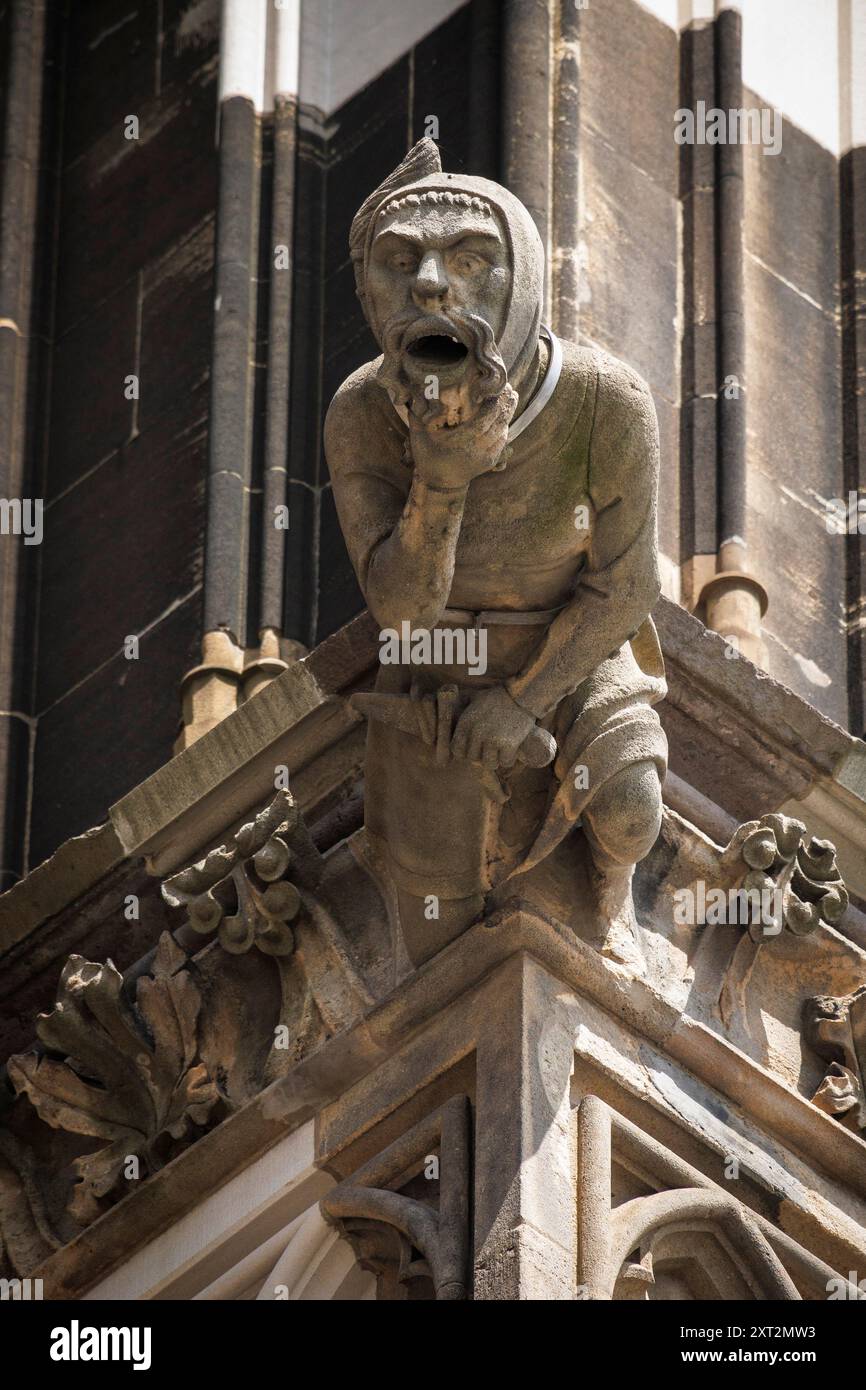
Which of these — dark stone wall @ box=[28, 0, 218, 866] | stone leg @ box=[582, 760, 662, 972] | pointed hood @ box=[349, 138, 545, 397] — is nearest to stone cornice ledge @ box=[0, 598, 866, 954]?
stone leg @ box=[582, 760, 662, 972]

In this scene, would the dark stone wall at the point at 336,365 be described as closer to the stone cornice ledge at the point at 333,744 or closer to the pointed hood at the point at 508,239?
the stone cornice ledge at the point at 333,744

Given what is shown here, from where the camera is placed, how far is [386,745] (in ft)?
30.4

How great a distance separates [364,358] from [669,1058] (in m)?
2.76

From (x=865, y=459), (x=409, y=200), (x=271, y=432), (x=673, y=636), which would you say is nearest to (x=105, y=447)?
(x=271, y=432)

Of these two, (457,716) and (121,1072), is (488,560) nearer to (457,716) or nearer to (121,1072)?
(457,716)

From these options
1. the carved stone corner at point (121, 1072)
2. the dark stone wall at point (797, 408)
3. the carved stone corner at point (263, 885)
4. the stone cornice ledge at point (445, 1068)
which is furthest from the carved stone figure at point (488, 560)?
the dark stone wall at point (797, 408)

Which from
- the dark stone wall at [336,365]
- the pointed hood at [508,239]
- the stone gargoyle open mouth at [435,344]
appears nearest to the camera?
the stone gargoyle open mouth at [435,344]

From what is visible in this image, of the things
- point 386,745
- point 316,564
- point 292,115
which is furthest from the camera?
point 292,115

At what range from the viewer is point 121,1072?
9734mm

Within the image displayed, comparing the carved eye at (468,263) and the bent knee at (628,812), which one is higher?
the carved eye at (468,263)

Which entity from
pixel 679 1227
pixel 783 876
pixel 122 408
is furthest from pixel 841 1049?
pixel 122 408

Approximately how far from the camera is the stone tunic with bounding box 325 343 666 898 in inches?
345

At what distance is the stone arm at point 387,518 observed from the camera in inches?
339
